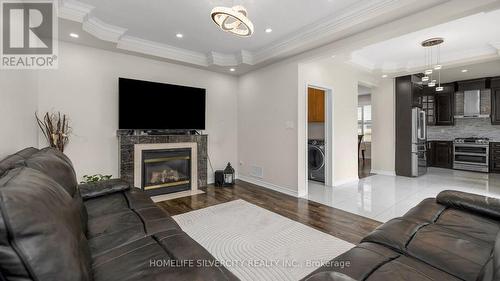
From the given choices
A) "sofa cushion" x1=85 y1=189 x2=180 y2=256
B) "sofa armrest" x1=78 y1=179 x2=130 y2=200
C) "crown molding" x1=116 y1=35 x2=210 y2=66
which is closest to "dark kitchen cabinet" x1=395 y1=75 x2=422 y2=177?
"crown molding" x1=116 y1=35 x2=210 y2=66

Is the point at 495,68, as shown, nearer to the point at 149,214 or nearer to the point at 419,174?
the point at 419,174

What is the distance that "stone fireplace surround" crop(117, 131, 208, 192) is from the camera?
361cm

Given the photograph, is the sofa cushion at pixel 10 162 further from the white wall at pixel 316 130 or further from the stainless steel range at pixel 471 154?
the stainless steel range at pixel 471 154

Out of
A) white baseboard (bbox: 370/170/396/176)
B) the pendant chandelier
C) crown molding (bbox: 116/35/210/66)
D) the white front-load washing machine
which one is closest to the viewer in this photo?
crown molding (bbox: 116/35/210/66)

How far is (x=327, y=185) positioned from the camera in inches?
182

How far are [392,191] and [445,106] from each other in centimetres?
447

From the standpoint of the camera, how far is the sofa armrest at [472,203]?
1624 millimetres

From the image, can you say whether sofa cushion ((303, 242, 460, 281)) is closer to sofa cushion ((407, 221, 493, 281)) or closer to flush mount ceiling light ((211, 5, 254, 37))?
sofa cushion ((407, 221, 493, 281))

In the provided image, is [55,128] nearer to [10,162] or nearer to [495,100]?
[10,162]

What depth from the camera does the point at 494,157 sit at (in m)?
5.88

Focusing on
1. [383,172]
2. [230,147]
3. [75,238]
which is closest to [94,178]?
[230,147]

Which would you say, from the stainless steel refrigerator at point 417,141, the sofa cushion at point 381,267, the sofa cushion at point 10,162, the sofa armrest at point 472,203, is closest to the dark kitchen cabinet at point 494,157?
the stainless steel refrigerator at point 417,141

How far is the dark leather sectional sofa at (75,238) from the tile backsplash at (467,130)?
846 cm

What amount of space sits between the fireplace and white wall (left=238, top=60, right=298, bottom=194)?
A: 124 centimetres
